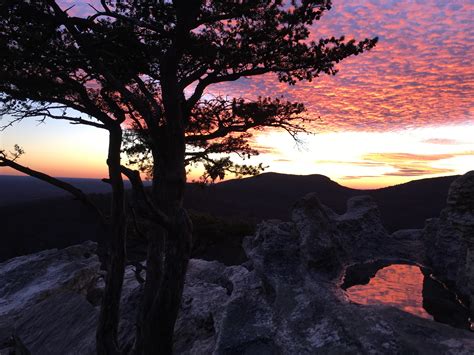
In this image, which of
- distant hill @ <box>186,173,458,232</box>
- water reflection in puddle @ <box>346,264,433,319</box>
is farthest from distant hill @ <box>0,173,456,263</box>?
water reflection in puddle @ <box>346,264,433,319</box>

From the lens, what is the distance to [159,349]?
26.0ft

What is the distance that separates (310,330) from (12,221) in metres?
86.2

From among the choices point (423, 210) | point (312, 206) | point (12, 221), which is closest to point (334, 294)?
point (312, 206)

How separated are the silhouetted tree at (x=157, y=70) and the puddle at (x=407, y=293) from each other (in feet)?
16.4

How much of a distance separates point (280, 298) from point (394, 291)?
3737 mm

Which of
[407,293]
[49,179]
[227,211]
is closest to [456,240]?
[407,293]

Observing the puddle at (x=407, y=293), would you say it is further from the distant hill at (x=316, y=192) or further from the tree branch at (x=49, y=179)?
the distant hill at (x=316, y=192)

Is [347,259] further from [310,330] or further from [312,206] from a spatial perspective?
[310,330]

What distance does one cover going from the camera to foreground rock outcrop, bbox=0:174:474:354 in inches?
262

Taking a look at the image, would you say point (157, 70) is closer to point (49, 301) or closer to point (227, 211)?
point (49, 301)

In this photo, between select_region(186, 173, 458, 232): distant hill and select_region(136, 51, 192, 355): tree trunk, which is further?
select_region(186, 173, 458, 232): distant hill

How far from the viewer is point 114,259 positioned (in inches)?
304

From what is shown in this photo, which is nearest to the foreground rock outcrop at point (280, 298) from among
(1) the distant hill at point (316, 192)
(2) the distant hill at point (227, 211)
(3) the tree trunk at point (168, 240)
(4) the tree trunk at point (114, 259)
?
(3) the tree trunk at point (168, 240)

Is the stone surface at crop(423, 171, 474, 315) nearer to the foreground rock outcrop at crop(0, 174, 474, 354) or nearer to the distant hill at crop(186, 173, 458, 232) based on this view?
the foreground rock outcrop at crop(0, 174, 474, 354)
